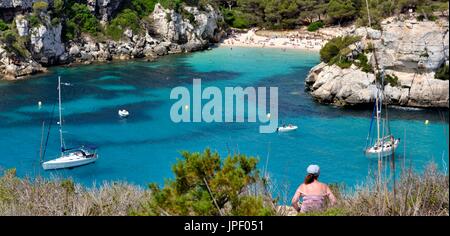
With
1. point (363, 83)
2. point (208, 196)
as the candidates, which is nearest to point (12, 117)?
point (363, 83)

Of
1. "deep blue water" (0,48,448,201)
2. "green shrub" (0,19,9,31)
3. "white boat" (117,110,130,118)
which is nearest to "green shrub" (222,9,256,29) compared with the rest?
"deep blue water" (0,48,448,201)

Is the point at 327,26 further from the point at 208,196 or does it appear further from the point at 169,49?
the point at 208,196

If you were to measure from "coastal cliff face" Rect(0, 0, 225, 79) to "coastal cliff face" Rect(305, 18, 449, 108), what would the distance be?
77.9 ft

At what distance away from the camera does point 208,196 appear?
24.9ft

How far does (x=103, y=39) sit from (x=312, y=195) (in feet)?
167

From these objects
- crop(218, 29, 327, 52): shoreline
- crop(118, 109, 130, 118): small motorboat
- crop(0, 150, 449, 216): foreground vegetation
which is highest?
crop(0, 150, 449, 216): foreground vegetation

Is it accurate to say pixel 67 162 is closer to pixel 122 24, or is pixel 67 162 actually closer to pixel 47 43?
pixel 47 43

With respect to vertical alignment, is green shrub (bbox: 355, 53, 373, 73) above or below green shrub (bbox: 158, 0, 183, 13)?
below

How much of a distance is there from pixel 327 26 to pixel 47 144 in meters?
41.7

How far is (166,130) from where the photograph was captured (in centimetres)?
3384

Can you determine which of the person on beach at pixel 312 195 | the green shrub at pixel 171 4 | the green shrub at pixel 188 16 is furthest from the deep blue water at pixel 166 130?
the green shrub at pixel 188 16

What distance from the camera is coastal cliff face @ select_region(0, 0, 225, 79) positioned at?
4947 centimetres

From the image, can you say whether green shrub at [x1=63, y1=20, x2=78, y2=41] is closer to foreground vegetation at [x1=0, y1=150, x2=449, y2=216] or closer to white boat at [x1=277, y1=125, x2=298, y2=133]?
white boat at [x1=277, y1=125, x2=298, y2=133]
